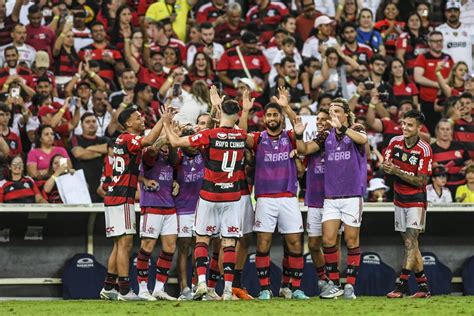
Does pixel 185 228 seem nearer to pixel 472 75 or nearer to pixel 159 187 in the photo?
pixel 159 187

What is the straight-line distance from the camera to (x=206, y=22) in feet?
76.4

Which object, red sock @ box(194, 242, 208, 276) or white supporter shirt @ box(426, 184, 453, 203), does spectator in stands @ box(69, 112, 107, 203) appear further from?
white supporter shirt @ box(426, 184, 453, 203)

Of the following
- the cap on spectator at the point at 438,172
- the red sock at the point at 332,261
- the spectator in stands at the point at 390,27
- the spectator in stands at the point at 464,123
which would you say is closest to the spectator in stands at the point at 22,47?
the spectator in stands at the point at 390,27

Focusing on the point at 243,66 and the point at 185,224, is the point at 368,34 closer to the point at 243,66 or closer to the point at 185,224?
the point at 243,66

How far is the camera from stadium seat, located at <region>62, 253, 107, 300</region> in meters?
18.2

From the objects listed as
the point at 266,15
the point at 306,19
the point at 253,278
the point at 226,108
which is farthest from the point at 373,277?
the point at 266,15

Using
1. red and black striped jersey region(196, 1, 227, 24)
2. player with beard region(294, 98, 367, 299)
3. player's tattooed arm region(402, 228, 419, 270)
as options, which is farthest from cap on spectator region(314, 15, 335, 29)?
player's tattooed arm region(402, 228, 419, 270)

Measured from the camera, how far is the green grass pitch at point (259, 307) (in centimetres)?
1344

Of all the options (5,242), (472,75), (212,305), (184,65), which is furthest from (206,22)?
(212,305)

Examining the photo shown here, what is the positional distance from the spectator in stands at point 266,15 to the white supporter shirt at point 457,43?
10.2 ft

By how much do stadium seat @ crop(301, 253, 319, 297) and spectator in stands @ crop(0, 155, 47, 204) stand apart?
402 centimetres

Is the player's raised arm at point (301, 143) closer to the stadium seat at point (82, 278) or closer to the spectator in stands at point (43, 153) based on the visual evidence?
the stadium seat at point (82, 278)

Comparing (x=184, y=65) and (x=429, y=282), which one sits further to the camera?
(x=184, y=65)

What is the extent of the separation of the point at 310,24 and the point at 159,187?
29.4ft
